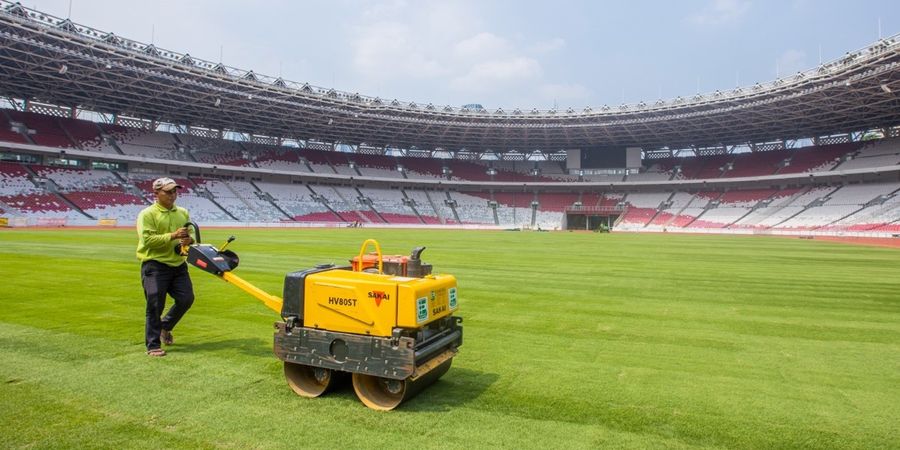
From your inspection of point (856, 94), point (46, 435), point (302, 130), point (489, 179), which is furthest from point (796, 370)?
point (489, 179)

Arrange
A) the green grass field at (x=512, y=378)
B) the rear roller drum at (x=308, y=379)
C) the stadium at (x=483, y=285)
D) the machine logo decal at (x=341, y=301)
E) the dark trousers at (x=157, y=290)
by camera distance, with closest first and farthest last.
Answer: the green grass field at (x=512, y=378) → the stadium at (x=483, y=285) → the machine logo decal at (x=341, y=301) → the rear roller drum at (x=308, y=379) → the dark trousers at (x=157, y=290)

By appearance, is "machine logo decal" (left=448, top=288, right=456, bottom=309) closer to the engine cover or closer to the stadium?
the engine cover

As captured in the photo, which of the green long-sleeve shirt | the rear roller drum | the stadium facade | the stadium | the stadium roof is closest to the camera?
the stadium

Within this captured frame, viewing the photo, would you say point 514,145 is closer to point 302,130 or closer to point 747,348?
point 302,130

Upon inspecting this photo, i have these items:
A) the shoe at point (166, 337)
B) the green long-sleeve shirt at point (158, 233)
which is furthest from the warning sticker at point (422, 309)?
the shoe at point (166, 337)

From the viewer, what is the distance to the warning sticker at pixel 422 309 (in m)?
4.23

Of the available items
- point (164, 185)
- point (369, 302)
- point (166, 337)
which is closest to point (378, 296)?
point (369, 302)


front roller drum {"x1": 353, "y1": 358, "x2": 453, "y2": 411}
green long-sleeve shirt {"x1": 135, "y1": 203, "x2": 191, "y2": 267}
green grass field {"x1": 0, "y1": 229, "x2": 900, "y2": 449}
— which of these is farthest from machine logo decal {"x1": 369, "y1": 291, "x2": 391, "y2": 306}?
green long-sleeve shirt {"x1": 135, "y1": 203, "x2": 191, "y2": 267}

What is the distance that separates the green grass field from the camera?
3.87 meters

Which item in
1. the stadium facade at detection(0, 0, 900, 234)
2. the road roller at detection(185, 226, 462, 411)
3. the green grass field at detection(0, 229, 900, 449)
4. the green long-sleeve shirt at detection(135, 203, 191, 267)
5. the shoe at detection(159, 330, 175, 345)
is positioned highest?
the stadium facade at detection(0, 0, 900, 234)

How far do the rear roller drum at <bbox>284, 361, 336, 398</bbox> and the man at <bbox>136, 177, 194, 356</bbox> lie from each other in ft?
6.87

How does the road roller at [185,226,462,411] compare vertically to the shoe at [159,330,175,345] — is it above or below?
above

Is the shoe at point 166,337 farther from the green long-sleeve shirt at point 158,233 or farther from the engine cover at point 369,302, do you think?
the engine cover at point 369,302

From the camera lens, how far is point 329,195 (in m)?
74.1
